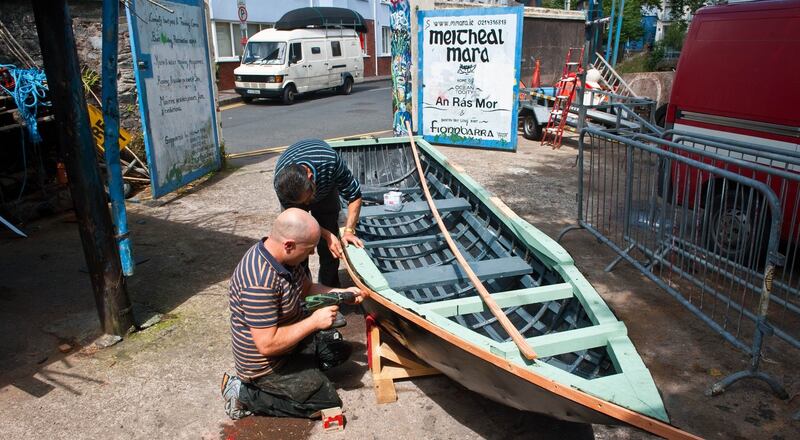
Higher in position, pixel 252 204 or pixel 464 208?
pixel 464 208

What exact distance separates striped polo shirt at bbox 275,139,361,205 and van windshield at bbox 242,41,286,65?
592 inches

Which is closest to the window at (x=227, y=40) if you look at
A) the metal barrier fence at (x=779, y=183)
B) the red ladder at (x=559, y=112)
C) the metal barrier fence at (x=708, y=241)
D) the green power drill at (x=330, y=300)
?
the red ladder at (x=559, y=112)

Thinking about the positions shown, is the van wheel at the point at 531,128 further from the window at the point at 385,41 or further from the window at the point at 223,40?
the window at the point at 385,41

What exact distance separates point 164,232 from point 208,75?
3441mm

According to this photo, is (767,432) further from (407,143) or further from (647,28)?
(647,28)

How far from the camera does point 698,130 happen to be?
5594 mm

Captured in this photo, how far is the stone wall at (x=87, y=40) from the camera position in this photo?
713 centimetres

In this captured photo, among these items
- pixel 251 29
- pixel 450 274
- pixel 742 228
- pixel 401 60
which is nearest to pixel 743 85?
pixel 742 228

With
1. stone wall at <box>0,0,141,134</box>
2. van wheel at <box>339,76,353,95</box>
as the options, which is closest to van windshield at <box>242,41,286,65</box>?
van wheel at <box>339,76,353,95</box>

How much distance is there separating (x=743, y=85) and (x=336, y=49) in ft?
57.9

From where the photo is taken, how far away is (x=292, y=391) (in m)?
3.30

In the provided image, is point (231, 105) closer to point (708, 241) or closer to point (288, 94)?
point (288, 94)

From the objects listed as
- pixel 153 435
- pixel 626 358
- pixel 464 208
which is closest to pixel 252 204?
pixel 464 208

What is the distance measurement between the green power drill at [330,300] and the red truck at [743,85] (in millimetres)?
2761
